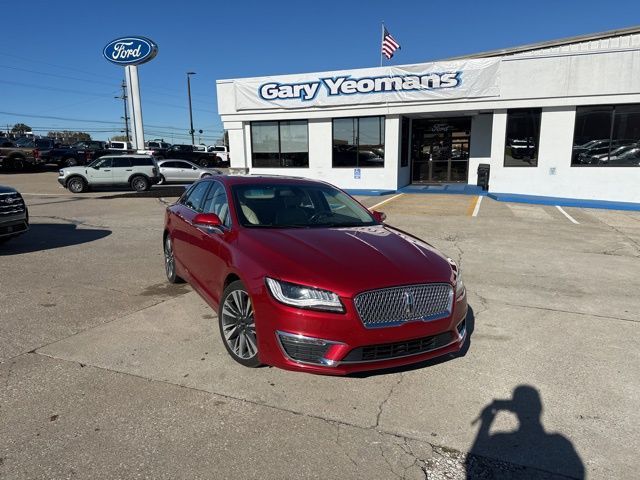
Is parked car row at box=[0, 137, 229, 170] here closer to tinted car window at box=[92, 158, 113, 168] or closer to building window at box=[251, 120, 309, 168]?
tinted car window at box=[92, 158, 113, 168]

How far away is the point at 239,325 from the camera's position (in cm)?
378

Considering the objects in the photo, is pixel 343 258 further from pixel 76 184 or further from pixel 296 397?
pixel 76 184

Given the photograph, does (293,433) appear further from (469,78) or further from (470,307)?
(469,78)

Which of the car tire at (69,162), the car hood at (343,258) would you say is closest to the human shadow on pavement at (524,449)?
the car hood at (343,258)

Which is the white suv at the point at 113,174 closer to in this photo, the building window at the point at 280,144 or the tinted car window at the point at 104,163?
the tinted car window at the point at 104,163

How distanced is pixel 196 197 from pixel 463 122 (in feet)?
55.1

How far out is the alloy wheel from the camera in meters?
3.66

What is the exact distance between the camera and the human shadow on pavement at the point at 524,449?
105 inches

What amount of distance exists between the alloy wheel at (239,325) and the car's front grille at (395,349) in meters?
0.85

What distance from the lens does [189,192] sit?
6.10 m

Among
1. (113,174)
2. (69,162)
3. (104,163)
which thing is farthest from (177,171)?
(69,162)

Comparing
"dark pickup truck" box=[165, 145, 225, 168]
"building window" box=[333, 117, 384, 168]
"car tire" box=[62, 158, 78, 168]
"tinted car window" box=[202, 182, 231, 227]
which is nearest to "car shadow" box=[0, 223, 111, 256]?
"tinted car window" box=[202, 182, 231, 227]

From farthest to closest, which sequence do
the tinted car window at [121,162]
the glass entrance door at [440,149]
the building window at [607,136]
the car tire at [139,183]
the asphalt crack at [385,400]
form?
the car tire at [139,183]
the tinted car window at [121,162]
the glass entrance door at [440,149]
the building window at [607,136]
the asphalt crack at [385,400]

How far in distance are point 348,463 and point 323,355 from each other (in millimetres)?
736
